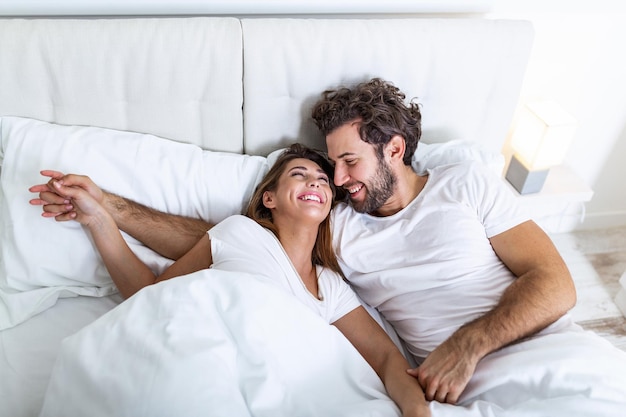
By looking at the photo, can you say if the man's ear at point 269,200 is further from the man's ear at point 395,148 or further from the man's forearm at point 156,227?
the man's ear at point 395,148

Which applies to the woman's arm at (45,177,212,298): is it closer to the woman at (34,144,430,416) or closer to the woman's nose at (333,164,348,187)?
the woman at (34,144,430,416)

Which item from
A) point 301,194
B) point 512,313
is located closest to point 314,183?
point 301,194

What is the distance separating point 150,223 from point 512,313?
101 cm

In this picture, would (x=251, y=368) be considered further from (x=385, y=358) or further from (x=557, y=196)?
(x=557, y=196)

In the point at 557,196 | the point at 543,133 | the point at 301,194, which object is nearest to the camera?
the point at 301,194

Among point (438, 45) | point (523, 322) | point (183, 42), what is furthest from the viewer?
point (438, 45)

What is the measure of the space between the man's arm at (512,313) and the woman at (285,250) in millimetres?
71

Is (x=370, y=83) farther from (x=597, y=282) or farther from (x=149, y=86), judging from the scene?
(x=597, y=282)


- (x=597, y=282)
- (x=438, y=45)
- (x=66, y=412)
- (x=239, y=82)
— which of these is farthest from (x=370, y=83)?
(x=597, y=282)

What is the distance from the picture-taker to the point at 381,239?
4.96 ft

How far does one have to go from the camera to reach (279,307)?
1.18 metres

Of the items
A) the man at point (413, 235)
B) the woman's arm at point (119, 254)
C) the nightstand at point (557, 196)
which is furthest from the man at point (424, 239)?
the nightstand at point (557, 196)

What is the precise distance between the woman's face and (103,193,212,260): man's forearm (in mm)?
239

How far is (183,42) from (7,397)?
1.00 m
